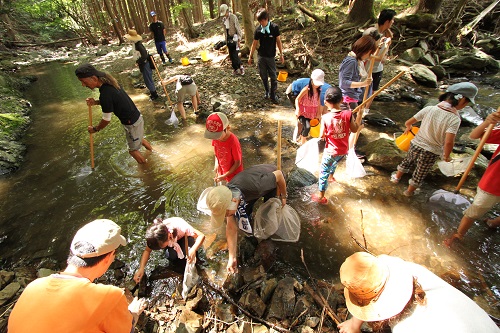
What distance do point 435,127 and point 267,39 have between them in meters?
4.35

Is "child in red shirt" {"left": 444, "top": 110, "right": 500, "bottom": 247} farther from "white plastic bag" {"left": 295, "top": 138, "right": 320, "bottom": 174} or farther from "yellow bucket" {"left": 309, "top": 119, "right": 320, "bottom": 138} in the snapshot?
"yellow bucket" {"left": 309, "top": 119, "right": 320, "bottom": 138}

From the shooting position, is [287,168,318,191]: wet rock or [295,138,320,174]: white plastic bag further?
[287,168,318,191]: wet rock

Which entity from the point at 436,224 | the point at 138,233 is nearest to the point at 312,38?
the point at 436,224

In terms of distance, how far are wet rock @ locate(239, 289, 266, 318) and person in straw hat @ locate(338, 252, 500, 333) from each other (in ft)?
4.34

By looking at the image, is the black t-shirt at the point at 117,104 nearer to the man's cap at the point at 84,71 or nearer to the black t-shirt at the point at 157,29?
the man's cap at the point at 84,71

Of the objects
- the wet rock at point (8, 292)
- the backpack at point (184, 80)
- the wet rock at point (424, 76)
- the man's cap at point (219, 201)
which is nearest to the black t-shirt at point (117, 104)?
the backpack at point (184, 80)

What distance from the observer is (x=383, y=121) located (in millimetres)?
5684

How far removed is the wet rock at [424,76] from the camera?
736 cm

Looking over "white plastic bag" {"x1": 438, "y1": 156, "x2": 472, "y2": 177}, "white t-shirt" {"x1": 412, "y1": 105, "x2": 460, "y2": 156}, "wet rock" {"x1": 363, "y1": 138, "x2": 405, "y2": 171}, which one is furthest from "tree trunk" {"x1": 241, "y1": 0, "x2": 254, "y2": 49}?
"white plastic bag" {"x1": 438, "y1": 156, "x2": 472, "y2": 177}

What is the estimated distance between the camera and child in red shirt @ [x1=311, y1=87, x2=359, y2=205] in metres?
3.18

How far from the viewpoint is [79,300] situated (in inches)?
57.0

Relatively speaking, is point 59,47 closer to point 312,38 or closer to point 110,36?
point 110,36

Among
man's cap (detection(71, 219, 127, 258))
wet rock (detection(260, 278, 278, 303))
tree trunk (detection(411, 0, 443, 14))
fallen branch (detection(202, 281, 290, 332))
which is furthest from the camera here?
tree trunk (detection(411, 0, 443, 14))

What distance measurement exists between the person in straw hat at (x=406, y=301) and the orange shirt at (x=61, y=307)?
148 cm
